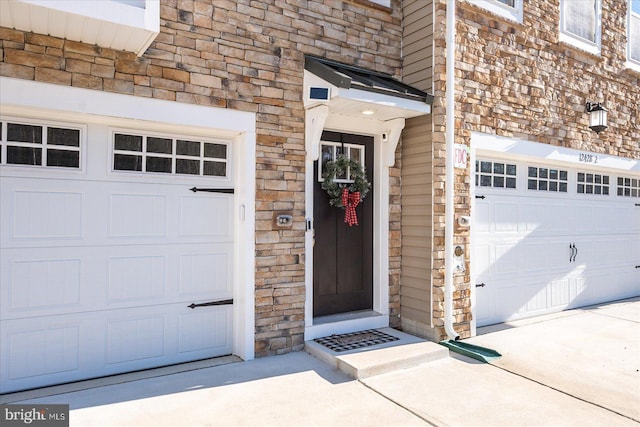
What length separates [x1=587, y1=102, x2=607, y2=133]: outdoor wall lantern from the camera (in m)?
6.38

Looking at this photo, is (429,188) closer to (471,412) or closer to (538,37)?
(471,412)

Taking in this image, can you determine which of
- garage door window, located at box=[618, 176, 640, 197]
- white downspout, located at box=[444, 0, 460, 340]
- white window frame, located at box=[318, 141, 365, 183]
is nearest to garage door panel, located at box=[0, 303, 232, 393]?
white window frame, located at box=[318, 141, 365, 183]

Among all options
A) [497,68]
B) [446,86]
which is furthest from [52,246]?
[497,68]

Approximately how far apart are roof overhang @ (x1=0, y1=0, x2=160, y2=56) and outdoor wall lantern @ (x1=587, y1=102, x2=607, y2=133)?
605 cm

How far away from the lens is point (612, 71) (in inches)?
272

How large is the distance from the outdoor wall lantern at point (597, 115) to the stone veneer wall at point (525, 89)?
8 cm

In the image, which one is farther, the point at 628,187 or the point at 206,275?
the point at 628,187

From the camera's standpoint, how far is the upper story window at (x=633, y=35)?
7.17 metres

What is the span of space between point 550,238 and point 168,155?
517cm

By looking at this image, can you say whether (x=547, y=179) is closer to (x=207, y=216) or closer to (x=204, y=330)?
(x=207, y=216)

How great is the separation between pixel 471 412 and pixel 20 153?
155 inches

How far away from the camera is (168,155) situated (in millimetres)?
4031

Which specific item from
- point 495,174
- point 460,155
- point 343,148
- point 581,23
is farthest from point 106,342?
point 581,23

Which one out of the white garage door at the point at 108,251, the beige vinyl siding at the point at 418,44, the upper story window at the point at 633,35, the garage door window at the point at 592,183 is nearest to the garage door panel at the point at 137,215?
the white garage door at the point at 108,251
